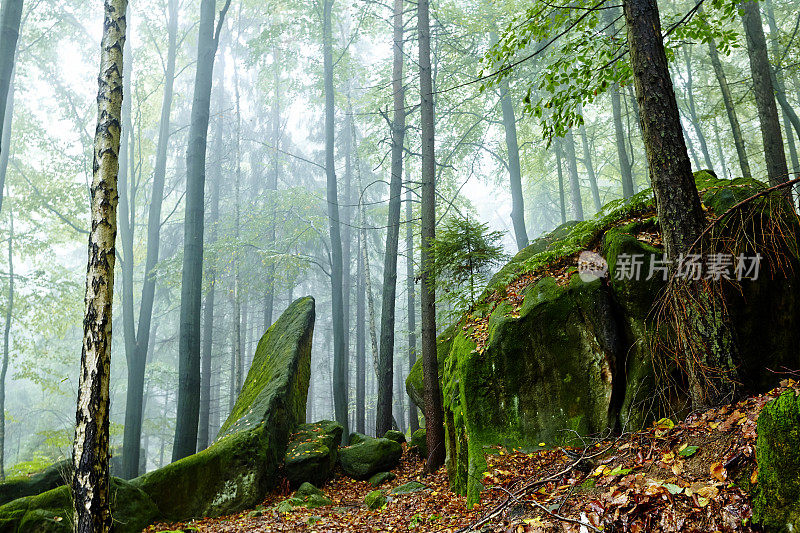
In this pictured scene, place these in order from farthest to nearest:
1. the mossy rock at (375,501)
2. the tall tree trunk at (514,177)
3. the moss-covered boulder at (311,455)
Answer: the tall tree trunk at (514,177), the moss-covered boulder at (311,455), the mossy rock at (375,501)

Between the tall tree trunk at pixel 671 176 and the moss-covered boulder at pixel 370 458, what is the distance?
6.90 m

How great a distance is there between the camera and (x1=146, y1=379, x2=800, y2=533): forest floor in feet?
8.35

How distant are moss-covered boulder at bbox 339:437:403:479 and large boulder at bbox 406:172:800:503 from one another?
11.3 feet

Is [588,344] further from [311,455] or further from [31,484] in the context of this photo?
[31,484]

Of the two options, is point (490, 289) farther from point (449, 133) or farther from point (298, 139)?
point (298, 139)

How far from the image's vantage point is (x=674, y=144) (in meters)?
3.61

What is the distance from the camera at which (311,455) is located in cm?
836

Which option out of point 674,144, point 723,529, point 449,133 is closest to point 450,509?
point 723,529

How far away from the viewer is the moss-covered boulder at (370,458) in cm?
913

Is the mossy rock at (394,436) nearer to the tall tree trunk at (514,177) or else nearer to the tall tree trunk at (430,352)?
the tall tree trunk at (430,352)

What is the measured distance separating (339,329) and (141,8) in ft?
50.9

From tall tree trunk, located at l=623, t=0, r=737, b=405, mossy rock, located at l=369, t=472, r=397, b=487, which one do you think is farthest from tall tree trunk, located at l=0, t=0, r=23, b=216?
tall tree trunk, located at l=623, t=0, r=737, b=405

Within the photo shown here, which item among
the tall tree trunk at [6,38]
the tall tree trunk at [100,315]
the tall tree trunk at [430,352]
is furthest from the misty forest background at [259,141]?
the tall tree trunk at [100,315]

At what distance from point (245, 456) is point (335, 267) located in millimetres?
7381
